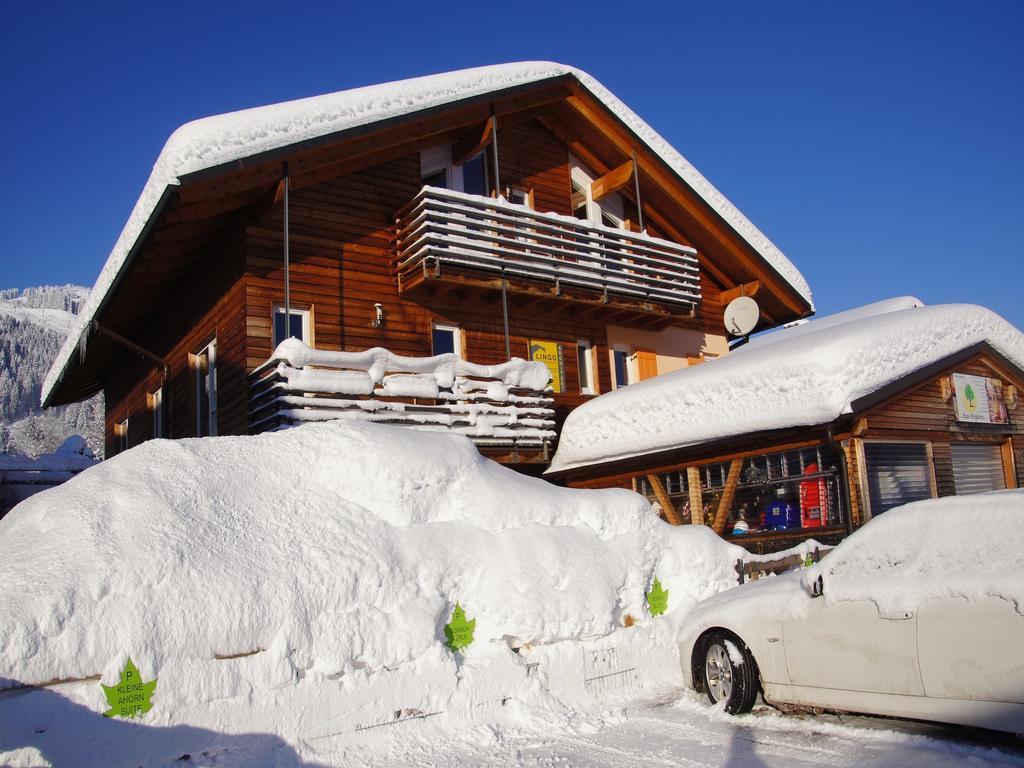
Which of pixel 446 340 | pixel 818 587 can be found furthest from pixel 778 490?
pixel 446 340

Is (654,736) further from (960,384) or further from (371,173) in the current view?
(371,173)

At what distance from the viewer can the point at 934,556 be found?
21.5 feet

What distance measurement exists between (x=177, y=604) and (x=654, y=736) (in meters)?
3.71

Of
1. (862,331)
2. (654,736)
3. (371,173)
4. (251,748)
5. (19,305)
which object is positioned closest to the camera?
(251,748)

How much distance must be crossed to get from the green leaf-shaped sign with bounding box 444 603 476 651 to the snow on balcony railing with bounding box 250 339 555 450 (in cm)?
546

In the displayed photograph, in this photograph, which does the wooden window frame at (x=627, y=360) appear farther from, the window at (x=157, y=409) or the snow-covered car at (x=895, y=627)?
the snow-covered car at (x=895, y=627)

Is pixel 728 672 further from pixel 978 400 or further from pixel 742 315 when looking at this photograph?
pixel 742 315

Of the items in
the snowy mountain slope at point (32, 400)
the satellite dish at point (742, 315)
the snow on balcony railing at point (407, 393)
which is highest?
the snowy mountain slope at point (32, 400)

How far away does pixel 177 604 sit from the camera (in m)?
5.85

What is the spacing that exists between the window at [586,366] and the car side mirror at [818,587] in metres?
10.9

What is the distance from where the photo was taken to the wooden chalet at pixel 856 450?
12.1 meters

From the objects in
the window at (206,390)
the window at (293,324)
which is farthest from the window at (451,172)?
the window at (206,390)

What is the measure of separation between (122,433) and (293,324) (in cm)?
1089

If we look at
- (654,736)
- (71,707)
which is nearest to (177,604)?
(71,707)
